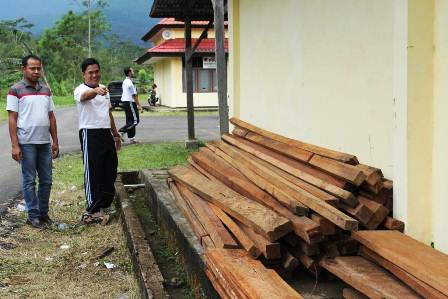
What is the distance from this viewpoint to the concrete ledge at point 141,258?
4.27m

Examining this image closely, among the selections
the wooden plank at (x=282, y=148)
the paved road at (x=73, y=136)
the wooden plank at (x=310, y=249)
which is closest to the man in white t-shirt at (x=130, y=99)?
the paved road at (x=73, y=136)

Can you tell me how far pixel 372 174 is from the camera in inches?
150

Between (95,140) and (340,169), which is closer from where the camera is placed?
(340,169)

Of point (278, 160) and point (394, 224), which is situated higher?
point (278, 160)

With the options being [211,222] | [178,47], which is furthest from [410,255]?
[178,47]

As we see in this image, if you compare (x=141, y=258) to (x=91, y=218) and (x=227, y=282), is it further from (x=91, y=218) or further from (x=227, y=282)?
(x=91, y=218)

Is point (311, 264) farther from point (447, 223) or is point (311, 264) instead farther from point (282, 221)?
point (447, 223)

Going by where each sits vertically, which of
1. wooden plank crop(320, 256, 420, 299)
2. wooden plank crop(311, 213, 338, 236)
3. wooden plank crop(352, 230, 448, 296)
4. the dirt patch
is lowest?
the dirt patch

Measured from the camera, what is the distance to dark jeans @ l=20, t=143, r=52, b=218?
668 centimetres

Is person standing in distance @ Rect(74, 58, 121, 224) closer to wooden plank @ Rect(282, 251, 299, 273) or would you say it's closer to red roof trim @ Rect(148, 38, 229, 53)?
wooden plank @ Rect(282, 251, 299, 273)

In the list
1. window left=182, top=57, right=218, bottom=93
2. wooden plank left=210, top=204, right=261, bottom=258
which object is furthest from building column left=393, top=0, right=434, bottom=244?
window left=182, top=57, right=218, bottom=93

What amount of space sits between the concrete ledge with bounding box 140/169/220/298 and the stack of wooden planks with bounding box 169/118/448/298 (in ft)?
0.45

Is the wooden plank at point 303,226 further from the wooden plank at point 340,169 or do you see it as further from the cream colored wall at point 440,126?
the cream colored wall at point 440,126

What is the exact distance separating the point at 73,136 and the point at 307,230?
51.9 feet
